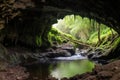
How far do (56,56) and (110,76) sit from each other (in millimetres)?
16503

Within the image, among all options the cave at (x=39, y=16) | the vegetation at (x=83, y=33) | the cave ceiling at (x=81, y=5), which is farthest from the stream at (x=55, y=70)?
the vegetation at (x=83, y=33)

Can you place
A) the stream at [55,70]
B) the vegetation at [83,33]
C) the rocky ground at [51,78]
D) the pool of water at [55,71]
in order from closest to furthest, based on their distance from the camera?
the rocky ground at [51,78], the pool of water at [55,71], the stream at [55,70], the vegetation at [83,33]

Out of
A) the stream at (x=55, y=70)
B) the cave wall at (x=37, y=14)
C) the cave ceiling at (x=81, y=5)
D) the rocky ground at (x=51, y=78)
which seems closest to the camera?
the rocky ground at (x=51, y=78)

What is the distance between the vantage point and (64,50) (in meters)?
27.2

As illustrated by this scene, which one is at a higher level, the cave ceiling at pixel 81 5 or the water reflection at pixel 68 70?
the cave ceiling at pixel 81 5

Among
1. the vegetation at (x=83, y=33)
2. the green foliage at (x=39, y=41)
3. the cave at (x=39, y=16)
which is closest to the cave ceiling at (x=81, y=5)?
the cave at (x=39, y=16)

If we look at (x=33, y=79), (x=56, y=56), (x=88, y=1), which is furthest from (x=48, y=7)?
(x=56, y=56)

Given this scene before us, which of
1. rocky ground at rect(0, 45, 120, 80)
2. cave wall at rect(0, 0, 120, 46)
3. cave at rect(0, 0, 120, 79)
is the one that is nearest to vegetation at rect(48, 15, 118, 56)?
rocky ground at rect(0, 45, 120, 80)

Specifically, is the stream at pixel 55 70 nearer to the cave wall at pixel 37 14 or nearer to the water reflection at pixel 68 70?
the water reflection at pixel 68 70

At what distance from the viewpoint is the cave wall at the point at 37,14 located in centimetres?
1394

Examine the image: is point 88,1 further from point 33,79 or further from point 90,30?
point 90,30

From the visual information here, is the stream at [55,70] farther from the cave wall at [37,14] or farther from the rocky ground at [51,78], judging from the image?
the cave wall at [37,14]

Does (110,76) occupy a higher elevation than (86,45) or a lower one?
higher

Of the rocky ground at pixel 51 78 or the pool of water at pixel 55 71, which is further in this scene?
the pool of water at pixel 55 71
